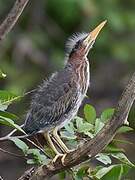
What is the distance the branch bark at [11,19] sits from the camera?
2756 millimetres

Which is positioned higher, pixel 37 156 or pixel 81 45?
pixel 81 45

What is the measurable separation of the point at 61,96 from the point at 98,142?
0.70 meters

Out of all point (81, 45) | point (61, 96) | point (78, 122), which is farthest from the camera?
point (81, 45)

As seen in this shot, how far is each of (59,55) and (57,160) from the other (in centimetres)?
434

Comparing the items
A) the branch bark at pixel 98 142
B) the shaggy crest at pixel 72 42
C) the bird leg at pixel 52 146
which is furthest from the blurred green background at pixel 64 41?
the branch bark at pixel 98 142

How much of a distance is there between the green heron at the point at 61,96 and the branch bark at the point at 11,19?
18.9 inches

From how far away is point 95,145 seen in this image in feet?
8.47

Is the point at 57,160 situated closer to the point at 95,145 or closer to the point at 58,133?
the point at 95,145

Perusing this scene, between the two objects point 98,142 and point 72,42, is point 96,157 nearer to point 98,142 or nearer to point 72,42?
point 98,142

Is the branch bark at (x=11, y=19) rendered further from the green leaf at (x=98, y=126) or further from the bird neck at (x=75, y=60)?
the bird neck at (x=75, y=60)

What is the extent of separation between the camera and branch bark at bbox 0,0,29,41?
276cm

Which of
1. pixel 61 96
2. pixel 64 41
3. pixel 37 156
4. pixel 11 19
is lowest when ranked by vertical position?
pixel 64 41

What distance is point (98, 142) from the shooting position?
2.58m

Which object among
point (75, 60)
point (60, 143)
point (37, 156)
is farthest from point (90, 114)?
point (75, 60)
